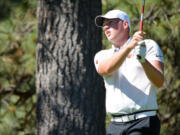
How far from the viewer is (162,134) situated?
5.50 meters

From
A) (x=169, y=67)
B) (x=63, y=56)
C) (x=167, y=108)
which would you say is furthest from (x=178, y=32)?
(x=63, y=56)

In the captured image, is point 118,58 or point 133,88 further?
point 133,88

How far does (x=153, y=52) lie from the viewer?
2729 millimetres

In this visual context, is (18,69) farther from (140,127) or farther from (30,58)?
(140,127)

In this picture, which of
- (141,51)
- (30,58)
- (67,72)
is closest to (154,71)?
(141,51)

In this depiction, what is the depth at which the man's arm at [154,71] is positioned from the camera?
2592 mm

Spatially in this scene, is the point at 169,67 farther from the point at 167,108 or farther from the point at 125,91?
the point at 125,91

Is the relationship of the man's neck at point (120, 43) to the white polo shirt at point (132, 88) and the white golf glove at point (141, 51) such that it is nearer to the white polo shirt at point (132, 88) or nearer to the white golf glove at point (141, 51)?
the white polo shirt at point (132, 88)

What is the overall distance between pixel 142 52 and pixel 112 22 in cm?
36

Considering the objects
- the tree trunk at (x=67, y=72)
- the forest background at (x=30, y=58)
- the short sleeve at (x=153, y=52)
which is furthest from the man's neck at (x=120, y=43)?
the forest background at (x=30, y=58)

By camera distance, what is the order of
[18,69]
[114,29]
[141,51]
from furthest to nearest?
1. [18,69]
2. [114,29]
3. [141,51]

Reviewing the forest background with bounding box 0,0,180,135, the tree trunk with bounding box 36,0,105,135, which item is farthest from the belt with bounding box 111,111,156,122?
the forest background with bounding box 0,0,180,135

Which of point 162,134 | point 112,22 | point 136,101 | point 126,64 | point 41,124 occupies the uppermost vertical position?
point 112,22

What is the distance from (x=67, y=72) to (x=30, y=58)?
1.79 m
